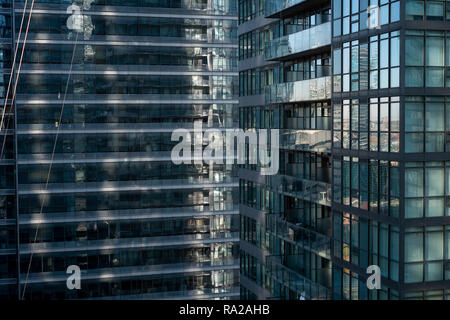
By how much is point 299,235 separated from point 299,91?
281 inches

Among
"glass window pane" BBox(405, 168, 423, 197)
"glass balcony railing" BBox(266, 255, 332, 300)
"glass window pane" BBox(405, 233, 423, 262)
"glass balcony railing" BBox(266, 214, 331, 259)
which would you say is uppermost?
"glass window pane" BBox(405, 168, 423, 197)

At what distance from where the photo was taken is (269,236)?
38.3 meters

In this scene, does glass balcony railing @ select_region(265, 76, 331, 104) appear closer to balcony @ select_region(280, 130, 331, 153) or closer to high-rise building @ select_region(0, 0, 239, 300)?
balcony @ select_region(280, 130, 331, 153)

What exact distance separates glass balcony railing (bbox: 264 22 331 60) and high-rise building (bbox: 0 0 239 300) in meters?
10.3

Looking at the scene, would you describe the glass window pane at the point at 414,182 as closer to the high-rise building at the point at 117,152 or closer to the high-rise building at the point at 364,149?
the high-rise building at the point at 364,149

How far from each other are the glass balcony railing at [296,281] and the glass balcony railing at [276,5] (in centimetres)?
1312

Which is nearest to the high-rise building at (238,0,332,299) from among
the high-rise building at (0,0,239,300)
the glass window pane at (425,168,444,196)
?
the high-rise building at (0,0,239,300)

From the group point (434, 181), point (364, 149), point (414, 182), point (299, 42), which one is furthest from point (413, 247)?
point (299, 42)

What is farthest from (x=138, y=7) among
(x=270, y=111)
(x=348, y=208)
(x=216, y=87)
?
(x=348, y=208)

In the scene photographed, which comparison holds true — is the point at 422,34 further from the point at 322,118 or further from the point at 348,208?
the point at 322,118

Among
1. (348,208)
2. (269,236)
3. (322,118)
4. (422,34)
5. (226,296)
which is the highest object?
(422,34)

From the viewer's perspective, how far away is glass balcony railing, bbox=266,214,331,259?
30.1 metres

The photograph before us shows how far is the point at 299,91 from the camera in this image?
3288cm

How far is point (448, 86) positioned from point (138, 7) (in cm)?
2678
